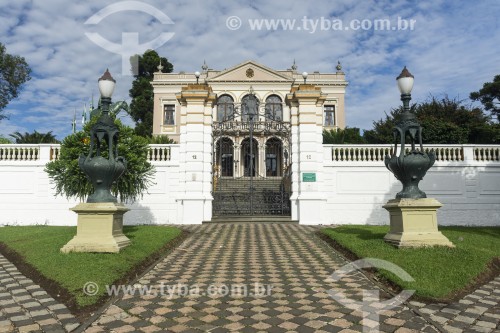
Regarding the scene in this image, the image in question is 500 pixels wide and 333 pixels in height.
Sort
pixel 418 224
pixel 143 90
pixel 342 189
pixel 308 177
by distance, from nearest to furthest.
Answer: pixel 418 224 < pixel 308 177 < pixel 342 189 < pixel 143 90

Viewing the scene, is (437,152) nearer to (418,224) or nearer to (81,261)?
(418,224)

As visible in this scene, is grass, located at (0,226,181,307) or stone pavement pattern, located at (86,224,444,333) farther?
grass, located at (0,226,181,307)

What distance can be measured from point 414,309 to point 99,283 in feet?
13.5

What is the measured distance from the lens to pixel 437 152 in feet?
42.9

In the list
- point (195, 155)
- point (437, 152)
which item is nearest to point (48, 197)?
point (195, 155)

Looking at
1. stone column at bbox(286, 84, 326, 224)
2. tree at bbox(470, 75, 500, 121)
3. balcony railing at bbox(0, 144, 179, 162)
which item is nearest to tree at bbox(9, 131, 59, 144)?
balcony railing at bbox(0, 144, 179, 162)

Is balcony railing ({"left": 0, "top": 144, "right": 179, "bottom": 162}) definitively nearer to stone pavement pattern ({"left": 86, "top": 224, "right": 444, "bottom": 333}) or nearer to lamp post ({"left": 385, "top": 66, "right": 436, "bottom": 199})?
stone pavement pattern ({"left": 86, "top": 224, "right": 444, "bottom": 333})

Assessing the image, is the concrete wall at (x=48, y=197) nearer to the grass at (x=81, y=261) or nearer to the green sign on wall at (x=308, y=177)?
the grass at (x=81, y=261)

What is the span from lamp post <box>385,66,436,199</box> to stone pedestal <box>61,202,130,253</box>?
225 inches

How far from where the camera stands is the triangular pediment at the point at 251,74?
34094 mm

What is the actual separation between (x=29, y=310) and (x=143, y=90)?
122 ft

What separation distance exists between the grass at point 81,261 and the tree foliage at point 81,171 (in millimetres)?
2088

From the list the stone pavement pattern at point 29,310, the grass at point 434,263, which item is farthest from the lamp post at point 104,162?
the grass at point 434,263

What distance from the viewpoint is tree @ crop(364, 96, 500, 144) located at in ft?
72.1
